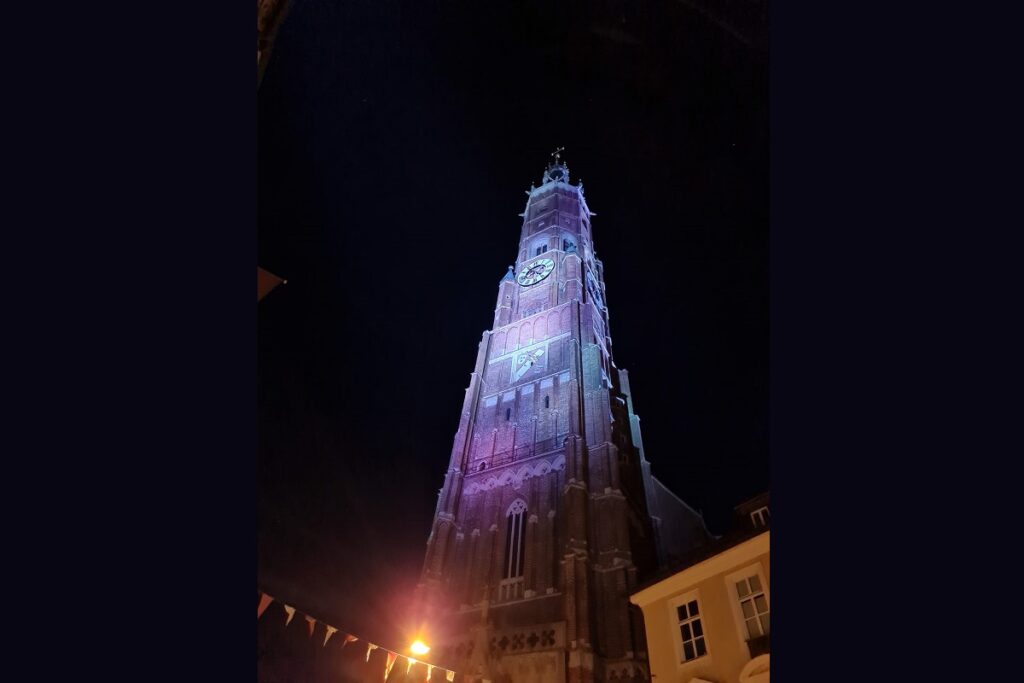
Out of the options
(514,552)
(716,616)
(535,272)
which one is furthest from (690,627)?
(535,272)

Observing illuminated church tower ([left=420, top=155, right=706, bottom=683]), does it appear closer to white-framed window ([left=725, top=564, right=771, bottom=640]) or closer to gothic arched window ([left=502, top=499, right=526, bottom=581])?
gothic arched window ([left=502, top=499, right=526, bottom=581])

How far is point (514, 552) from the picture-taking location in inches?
974

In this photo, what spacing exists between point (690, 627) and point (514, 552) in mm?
14567

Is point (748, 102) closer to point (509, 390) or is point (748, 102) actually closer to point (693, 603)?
point (693, 603)

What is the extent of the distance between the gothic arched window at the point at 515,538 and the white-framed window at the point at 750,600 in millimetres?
14649

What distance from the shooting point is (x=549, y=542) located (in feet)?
77.4

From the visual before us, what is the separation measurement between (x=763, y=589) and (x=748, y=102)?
25.4 ft

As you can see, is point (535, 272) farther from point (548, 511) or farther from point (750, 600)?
point (750, 600)

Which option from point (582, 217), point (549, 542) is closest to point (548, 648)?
point (549, 542)

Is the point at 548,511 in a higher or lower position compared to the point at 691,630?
higher

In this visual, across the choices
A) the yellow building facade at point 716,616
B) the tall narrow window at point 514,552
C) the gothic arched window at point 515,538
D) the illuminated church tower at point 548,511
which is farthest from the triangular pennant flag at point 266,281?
the gothic arched window at point 515,538

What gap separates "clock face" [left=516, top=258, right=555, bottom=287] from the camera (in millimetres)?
39031

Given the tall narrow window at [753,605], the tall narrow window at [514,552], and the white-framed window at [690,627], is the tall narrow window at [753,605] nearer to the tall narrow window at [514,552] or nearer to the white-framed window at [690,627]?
the white-framed window at [690,627]

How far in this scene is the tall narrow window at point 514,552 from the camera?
75.6 ft
